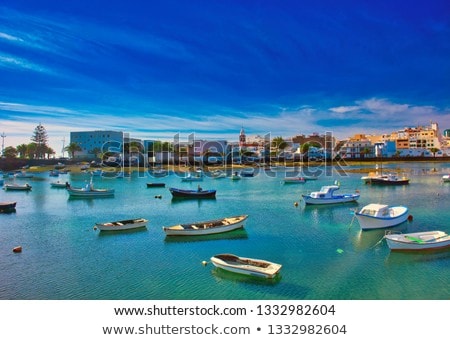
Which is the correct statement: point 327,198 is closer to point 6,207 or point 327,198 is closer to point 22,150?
point 6,207

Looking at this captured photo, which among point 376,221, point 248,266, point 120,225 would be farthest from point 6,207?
point 376,221

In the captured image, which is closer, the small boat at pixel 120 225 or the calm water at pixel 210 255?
→ the calm water at pixel 210 255

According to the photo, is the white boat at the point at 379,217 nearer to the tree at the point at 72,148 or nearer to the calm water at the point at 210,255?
the calm water at the point at 210,255

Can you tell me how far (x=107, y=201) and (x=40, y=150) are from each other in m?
29.6

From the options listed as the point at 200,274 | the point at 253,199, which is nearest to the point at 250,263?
the point at 200,274

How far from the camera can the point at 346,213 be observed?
1980cm

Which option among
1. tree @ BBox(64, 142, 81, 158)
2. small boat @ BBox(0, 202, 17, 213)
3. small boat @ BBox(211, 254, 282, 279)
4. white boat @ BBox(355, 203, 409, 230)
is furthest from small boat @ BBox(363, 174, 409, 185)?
tree @ BBox(64, 142, 81, 158)

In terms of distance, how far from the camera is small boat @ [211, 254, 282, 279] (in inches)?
392

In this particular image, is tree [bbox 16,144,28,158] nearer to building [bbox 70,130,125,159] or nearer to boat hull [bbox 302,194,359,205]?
building [bbox 70,130,125,159]

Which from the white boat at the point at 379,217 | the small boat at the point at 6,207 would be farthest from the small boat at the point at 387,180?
the small boat at the point at 6,207

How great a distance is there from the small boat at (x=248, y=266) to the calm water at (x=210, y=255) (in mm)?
196

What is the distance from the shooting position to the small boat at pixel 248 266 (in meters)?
9.97

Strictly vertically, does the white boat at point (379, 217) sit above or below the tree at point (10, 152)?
below
